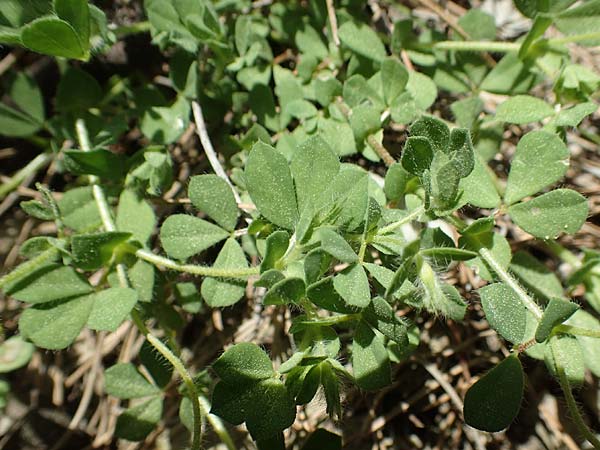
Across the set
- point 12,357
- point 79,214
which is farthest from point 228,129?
point 12,357

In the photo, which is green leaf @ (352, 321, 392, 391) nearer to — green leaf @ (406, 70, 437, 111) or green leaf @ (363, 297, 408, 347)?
green leaf @ (363, 297, 408, 347)

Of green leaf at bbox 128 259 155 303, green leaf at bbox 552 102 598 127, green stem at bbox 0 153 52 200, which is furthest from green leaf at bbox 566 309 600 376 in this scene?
green stem at bbox 0 153 52 200

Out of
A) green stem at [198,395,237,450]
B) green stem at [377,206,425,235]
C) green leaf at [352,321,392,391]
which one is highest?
green stem at [377,206,425,235]

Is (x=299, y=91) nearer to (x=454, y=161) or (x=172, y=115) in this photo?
(x=172, y=115)

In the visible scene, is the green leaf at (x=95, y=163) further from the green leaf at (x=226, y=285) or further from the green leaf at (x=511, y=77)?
the green leaf at (x=511, y=77)

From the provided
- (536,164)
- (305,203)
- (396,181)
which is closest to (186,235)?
(305,203)
